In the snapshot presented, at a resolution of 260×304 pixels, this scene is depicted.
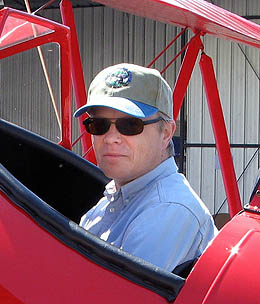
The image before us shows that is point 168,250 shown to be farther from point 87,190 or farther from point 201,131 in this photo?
point 201,131

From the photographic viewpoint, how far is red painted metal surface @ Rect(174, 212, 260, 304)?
3.38ft

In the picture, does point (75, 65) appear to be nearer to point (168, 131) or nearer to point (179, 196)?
point (168, 131)

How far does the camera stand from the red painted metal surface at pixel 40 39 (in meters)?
1.96

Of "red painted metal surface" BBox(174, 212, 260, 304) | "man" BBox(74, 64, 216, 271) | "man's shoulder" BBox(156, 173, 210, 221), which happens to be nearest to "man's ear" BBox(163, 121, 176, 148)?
"man" BBox(74, 64, 216, 271)

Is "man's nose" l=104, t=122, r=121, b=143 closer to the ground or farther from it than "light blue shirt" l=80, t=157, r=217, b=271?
farther from it

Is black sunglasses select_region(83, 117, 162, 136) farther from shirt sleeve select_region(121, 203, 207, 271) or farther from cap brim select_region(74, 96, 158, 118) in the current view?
shirt sleeve select_region(121, 203, 207, 271)

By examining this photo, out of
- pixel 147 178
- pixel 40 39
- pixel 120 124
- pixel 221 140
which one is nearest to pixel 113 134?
pixel 120 124

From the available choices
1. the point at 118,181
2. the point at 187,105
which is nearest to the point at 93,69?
the point at 187,105

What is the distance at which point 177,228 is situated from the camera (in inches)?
45.7

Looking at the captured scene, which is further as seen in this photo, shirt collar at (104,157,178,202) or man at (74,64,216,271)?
shirt collar at (104,157,178,202)

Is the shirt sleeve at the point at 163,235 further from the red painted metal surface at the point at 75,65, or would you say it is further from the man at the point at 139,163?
the red painted metal surface at the point at 75,65

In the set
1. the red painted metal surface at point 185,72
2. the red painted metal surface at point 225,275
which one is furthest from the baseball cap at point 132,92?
the red painted metal surface at point 185,72

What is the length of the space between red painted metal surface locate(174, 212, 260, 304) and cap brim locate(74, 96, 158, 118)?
0.36 meters

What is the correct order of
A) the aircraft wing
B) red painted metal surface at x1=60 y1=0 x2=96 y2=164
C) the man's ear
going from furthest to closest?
1. red painted metal surface at x1=60 y1=0 x2=96 y2=164
2. the aircraft wing
3. the man's ear
